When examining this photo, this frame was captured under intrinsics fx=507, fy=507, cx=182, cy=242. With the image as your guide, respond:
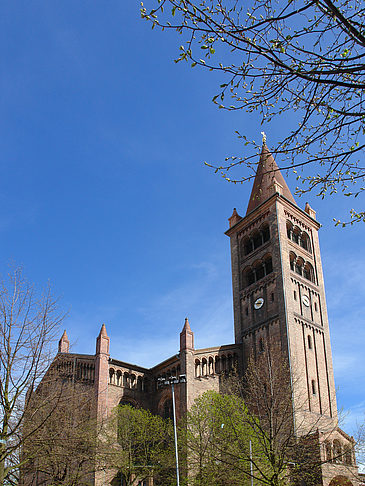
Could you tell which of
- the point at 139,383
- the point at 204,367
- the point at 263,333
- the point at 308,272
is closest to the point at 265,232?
the point at 308,272

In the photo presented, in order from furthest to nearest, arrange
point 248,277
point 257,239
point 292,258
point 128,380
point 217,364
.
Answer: point 257,239
point 248,277
point 292,258
point 128,380
point 217,364

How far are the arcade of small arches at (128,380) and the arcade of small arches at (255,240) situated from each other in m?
14.9

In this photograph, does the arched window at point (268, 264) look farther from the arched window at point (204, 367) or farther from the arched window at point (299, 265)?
the arched window at point (204, 367)

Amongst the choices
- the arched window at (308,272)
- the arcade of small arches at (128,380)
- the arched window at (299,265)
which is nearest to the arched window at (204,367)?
the arcade of small arches at (128,380)

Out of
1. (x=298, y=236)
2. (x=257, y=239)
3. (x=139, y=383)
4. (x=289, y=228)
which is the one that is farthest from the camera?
(x=257, y=239)

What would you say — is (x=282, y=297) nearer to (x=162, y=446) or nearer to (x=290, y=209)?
(x=290, y=209)

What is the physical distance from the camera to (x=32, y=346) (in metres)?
16.0

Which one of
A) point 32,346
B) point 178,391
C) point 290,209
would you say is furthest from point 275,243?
point 32,346

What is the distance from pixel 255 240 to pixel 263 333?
33.2ft

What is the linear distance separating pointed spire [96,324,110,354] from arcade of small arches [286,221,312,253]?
18247 millimetres

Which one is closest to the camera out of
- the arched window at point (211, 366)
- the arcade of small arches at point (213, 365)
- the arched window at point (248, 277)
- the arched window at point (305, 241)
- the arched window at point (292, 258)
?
the arcade of small arches at point (213, 365)

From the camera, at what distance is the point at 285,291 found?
40500mm

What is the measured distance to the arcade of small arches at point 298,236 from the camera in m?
45.9

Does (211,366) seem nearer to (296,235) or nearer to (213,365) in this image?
(213,365)
